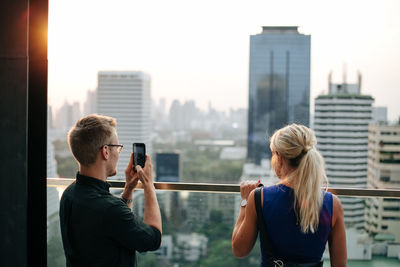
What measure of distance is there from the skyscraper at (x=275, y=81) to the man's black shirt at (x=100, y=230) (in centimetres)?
5521

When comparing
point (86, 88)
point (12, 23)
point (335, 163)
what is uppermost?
point (86, 88)

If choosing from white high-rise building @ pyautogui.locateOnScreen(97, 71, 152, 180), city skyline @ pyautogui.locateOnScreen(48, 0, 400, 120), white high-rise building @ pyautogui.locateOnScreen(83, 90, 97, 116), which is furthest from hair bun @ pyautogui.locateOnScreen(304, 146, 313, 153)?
white high-rise building @ pyautogui.locateOnScreen(97, 71, 152, 180)

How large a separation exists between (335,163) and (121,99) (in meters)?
33.9

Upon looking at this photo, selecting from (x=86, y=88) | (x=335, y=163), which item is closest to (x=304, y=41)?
(x=335, y=163)

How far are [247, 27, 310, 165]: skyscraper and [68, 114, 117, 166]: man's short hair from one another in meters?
55.2

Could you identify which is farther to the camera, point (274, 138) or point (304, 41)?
point (304, 41)

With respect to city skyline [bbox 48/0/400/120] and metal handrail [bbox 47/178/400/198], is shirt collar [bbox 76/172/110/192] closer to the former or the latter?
metal handrail [bbox 47/178/400/198]

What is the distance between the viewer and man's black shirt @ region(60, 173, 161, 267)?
1316mm

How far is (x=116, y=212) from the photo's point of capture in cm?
132

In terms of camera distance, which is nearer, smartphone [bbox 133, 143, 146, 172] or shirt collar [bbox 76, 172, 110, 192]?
shirt collar [bbox 76, 172, 110, 192]

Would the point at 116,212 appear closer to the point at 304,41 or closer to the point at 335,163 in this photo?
the point at 335,163

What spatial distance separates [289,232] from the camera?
1360 mm

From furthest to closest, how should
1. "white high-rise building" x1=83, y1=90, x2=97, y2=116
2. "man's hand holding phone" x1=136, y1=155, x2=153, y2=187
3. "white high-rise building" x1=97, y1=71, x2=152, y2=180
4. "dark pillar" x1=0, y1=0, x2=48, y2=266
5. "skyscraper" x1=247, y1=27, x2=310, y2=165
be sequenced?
"white high-rise building" x1=97, y1=71, x2=152, y2=180 < "skyscraper" x1=247, y1=27, x2=310, y2=165 < "white high-rise building" x1=83, y1=90, x2=97, y2=116 < "dark pillar" x1=0, y1=0, x2=48, y2=266 < "man's hand holding phone" x1=136, y1=155, x2=153, y2=187

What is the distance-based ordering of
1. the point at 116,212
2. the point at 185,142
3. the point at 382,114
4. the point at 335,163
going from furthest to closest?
the point at 185,142
the point at 335,163
the point at 382,114
the point at 116,212
